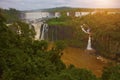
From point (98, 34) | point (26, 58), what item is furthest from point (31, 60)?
point (98, 34)

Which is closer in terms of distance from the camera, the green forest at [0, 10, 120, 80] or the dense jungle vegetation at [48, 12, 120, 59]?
the green forest at [0, 10, 120, 80]

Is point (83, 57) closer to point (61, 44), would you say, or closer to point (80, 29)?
point (80, 29)

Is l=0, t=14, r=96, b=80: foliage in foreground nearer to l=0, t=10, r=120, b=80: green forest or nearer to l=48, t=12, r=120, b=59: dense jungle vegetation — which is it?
l=0, t=10, r=120, b=80: green forest

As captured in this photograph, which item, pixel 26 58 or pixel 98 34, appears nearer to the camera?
pixel 26 58

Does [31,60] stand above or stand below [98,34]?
above

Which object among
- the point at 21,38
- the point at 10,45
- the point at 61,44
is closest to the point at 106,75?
the point at 61,44

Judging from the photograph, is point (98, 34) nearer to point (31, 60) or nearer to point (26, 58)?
point (26, 58)

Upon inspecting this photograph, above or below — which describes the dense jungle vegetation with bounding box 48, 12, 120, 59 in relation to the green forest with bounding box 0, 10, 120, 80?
below

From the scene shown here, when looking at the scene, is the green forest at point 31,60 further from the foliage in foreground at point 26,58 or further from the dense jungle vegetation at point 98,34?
the dense jungle vegetation at point 98,34

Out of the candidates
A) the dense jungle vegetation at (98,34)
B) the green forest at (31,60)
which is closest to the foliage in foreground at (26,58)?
the green forest at (31,60)

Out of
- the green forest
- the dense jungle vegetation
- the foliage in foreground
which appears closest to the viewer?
the green forest

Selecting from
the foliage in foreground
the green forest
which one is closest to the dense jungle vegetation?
the green forest
